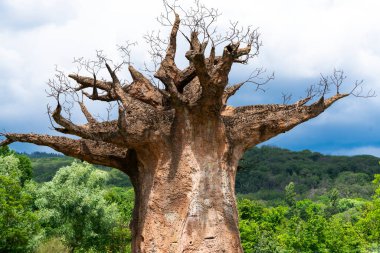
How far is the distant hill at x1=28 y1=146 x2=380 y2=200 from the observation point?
9806cm

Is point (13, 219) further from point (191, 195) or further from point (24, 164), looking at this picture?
point (24, 164)

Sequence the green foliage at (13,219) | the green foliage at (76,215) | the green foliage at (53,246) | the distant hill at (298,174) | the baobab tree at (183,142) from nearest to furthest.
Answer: the baobab tree at (183,142) → the green foliage at (13,219) → the green foliage at (53,246) → the green foliage at (76,215) → the distant hill at (298,174)

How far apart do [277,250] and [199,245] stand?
1848 cm

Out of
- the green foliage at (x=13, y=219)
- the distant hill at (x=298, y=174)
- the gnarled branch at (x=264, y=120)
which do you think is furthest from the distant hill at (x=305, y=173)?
the gnarled branch at (x=264, y=120)

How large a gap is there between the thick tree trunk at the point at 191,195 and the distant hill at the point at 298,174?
245 feet

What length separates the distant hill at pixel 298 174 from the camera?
98062mm

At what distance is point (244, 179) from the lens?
110000mm

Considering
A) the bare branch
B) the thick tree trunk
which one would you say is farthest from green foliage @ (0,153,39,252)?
the thick tree trunk

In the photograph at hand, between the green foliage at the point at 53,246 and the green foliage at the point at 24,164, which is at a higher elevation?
the green foliage at the point at 24,164

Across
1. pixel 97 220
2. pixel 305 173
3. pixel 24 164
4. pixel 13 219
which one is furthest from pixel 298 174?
pixel 13 219

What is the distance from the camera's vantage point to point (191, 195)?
14.1 metres

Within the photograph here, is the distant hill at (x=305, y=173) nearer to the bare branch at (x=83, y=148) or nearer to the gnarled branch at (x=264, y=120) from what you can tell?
the gnarled branch at (x=264, y=120)

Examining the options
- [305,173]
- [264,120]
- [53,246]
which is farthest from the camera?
[305,173]

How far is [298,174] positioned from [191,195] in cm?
10423
